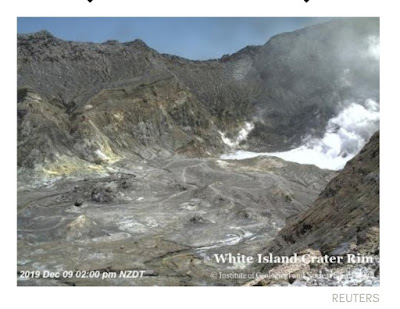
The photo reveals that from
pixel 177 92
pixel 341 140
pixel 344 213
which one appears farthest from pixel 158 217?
pixel 341 140

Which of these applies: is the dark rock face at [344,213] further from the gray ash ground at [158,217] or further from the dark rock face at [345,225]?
the gray ash ground at [158,217]

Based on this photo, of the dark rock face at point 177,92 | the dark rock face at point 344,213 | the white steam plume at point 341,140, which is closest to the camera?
the dark rock face at point 344,213

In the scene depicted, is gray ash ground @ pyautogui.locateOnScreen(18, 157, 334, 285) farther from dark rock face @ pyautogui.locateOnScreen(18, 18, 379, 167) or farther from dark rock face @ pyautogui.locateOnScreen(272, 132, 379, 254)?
dark rock face @ pyautogui.locateOnScreen(18, 18, 379, 167)

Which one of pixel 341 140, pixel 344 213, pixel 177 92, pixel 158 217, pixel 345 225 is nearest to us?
pixel 345 225

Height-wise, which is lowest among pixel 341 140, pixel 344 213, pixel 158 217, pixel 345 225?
pixel 345 225

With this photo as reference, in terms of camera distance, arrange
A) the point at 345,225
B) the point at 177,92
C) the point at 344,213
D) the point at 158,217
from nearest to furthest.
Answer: the point at 345,225
the point at 344,213
the point at 158,217
the point at 177,92

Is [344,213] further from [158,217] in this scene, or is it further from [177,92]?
[177,92]

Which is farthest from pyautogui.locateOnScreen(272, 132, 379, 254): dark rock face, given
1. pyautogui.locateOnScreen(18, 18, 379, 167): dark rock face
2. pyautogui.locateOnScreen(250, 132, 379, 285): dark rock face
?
pyautogui.locateOnScreen(18, 18, 379, 167): dark rock face

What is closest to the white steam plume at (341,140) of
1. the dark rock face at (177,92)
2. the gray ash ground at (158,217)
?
the dark rock face at (177,92)

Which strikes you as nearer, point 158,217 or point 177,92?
point 158,217
